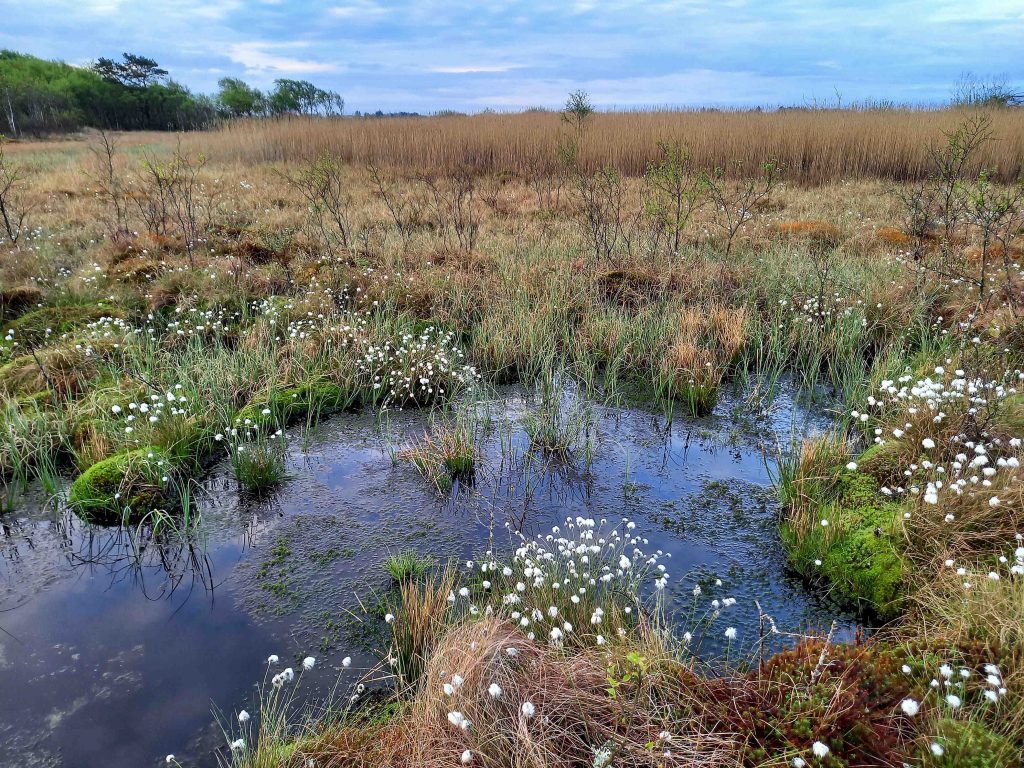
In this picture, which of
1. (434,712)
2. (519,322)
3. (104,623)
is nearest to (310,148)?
(519,322)

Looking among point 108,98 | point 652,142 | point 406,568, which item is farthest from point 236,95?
point 406,568

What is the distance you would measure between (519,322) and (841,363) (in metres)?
3.60

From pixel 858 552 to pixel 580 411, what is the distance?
2687 millimetres

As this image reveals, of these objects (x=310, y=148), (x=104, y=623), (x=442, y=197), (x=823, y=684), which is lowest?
(x=104, y=623)

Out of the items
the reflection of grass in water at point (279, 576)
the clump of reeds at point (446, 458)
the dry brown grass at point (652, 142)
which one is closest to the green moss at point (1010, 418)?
the clump of reeds at point (446, 458)

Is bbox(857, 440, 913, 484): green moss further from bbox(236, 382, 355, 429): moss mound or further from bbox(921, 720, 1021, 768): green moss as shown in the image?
bbox(236, 382, 355, 429): moss mound

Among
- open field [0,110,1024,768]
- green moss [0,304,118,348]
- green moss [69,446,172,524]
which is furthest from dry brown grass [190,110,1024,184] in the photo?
green moss [69,446,172,524]

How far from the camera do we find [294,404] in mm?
5926

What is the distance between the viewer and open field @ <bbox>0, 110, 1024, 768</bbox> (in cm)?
254

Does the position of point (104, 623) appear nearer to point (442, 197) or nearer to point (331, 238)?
point (331, 238)

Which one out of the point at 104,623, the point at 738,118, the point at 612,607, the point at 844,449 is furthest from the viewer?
the point at 738,118

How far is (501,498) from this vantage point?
473 cm

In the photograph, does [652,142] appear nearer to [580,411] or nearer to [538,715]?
[580,411]

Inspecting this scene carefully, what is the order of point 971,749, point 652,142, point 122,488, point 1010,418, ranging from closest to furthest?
point 971,749, point 1010,418, point 122,488, point 652,142
